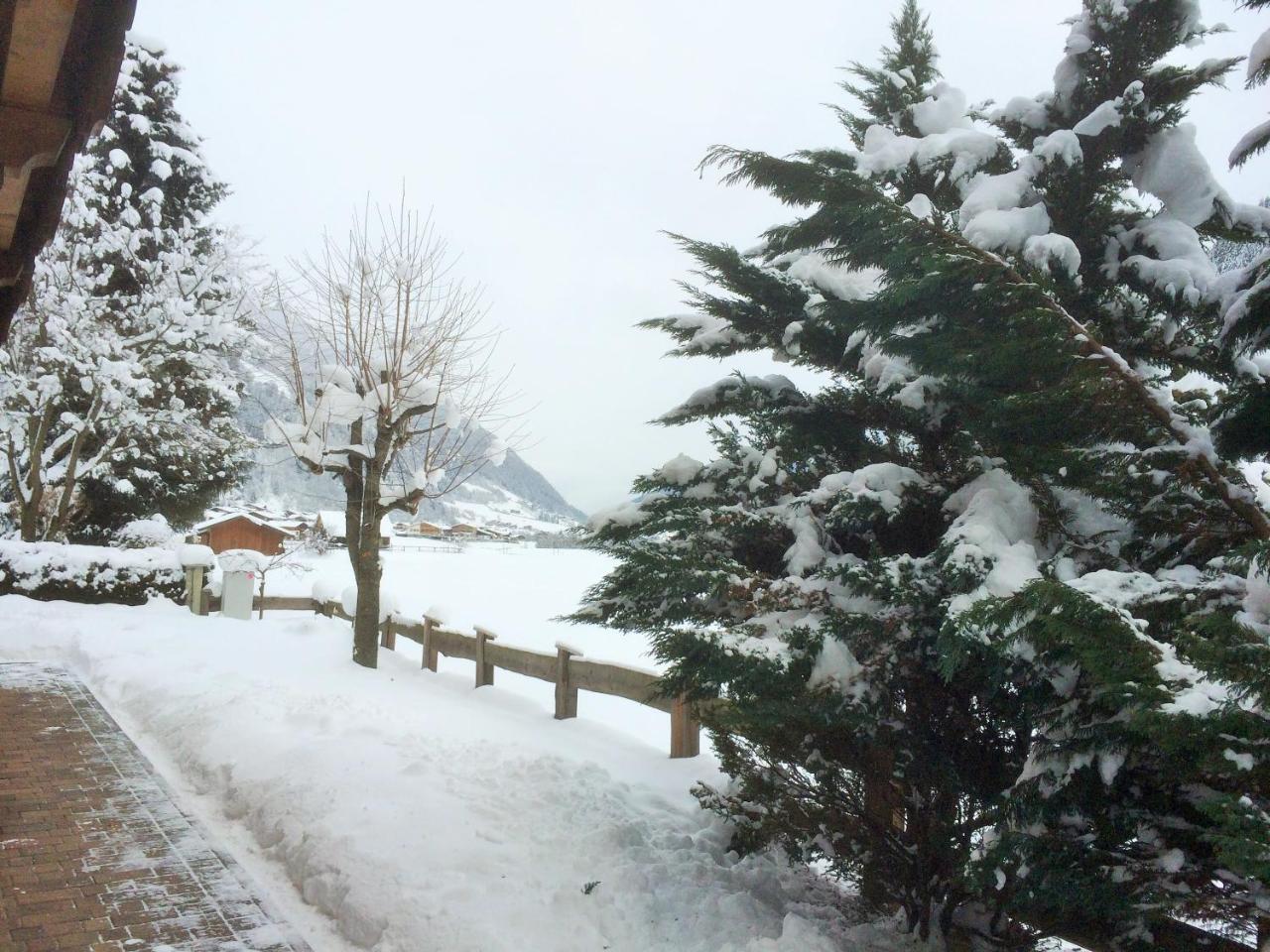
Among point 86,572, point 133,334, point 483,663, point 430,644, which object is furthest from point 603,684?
point 133,334

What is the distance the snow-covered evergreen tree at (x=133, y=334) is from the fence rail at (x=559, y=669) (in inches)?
360

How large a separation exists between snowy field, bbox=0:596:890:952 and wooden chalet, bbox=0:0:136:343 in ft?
11.2

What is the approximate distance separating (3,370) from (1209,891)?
18736 mm

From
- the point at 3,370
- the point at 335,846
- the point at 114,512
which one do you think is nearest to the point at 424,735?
the point at 335,846

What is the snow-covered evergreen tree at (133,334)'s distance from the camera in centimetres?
1556

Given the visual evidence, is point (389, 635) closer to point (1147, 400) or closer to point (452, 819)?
point (452, 819)

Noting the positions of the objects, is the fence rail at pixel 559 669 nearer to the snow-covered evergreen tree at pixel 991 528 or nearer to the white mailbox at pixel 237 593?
the snow-covered evergreen tree at pixel 991 528

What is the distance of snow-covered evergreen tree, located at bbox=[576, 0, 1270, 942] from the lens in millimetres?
2318

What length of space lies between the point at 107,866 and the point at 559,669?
145 inches

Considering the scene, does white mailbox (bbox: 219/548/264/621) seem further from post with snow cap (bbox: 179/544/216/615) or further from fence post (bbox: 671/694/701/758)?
fence post (bbox: 671/694/701/758)

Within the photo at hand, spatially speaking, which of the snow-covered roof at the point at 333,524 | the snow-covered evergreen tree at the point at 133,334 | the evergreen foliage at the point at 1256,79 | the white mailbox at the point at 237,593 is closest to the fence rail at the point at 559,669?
the evergreen foliage at the point at 1256,79

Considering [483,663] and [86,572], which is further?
[86,572]

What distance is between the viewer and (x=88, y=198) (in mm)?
16219

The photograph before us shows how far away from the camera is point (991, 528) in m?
2.90
